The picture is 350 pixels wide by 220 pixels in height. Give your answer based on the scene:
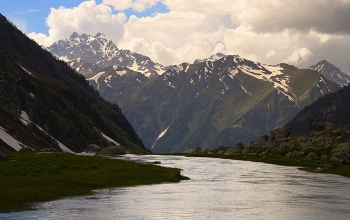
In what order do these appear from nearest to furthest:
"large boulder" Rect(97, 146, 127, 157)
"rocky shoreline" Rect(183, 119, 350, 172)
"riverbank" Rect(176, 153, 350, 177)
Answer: "riverbank" Rect(176, 153, 350, 177) < "rocky shoreline" Rect(183, 119, 350, 172) < "large boulder" Rect(97, 146, 127, 157)

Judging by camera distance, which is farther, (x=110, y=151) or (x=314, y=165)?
(x=110, y=151)

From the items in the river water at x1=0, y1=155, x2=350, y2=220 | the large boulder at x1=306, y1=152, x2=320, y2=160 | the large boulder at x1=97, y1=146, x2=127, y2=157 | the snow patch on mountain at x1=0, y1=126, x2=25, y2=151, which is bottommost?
the river water at x1=0, y1=155, x2=350, y2=220

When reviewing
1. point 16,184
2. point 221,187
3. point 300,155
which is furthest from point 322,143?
point 16,184

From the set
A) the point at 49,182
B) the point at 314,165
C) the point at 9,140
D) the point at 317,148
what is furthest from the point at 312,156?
the point at 49,182

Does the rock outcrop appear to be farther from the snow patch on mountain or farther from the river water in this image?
the snow patch on mountain

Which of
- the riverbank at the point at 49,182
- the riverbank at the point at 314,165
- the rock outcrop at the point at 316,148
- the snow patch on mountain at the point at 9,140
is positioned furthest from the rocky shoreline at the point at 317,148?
the snow patch on mountain at the point at 9,140

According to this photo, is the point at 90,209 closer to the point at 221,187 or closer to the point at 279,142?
the point at 221,187

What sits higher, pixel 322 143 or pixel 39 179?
pixel 322 143

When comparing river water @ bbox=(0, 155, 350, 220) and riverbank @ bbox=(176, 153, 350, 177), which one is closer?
river water @ bbox=(0, 155, 350, 220)

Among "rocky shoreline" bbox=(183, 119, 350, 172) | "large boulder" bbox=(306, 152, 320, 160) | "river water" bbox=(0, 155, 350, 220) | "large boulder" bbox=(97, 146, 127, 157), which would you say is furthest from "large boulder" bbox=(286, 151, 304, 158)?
"river water" bbox=(0, 155, 350, 220)

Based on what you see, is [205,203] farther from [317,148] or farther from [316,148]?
[316,148]

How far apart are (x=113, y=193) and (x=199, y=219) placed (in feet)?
61.0

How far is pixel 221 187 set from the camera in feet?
219

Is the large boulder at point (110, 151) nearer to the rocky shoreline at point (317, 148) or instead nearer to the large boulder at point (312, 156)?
the rocky shoreline at point (317, 148)
